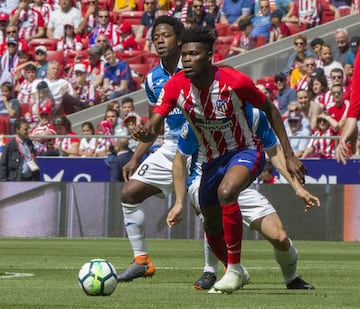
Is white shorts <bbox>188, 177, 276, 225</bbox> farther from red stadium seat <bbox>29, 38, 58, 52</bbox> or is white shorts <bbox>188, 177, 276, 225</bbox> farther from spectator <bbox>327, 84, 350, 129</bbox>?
red stadium seat <bbox>29, 38, 58, 52</bbox>

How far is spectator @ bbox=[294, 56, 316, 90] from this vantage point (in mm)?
21808

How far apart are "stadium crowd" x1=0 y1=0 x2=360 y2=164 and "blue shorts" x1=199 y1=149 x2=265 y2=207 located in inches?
393

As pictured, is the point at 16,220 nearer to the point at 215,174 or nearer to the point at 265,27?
the point at 265,27

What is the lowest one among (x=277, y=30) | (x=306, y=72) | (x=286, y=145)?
(x=306, y=72)

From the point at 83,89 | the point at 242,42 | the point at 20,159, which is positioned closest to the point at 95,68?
the point at 83,89

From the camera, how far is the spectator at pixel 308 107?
→ 2045 cm

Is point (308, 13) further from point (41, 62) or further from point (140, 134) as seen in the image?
point (140, 134)

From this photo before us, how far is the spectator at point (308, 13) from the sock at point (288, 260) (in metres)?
14.6

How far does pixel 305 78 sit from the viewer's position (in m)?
22.0

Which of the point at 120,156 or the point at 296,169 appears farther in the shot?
the point at 120,156

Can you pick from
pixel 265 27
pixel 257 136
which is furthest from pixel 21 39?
pixel 257 136

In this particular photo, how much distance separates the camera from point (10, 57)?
1053 inches

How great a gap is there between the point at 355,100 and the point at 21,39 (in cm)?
2153

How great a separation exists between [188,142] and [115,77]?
14657mm
